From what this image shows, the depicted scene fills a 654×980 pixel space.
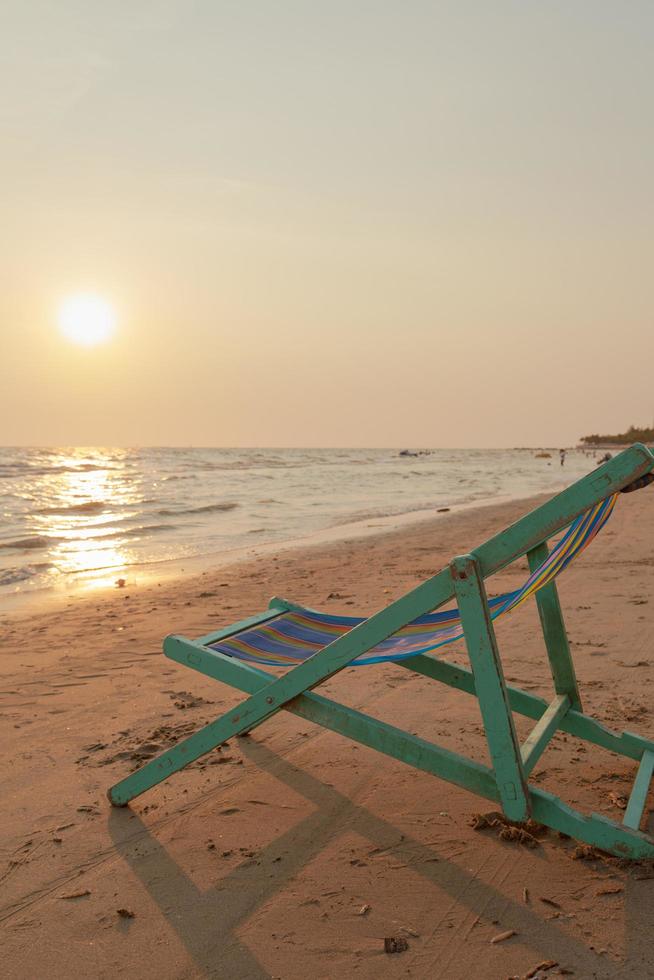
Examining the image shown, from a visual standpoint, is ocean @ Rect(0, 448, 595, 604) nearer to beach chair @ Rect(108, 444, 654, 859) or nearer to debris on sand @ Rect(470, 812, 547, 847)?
beach chair @ Rect(108, 444, 654, 859)

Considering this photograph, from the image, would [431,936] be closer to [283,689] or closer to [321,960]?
[321,960]

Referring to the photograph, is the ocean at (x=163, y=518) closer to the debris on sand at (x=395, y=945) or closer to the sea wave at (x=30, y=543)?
the sea wave at (x=30, y=543)

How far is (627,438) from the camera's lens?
75438 millimetres

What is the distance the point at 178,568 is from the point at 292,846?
695cm

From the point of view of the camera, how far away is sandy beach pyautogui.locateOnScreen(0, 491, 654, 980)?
2.11m

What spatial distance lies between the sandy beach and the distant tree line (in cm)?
5472

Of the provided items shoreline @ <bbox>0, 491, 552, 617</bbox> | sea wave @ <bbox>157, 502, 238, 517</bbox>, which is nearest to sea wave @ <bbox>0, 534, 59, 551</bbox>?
shoreline @ <bbox>0, 491, 552, 617</bbox>

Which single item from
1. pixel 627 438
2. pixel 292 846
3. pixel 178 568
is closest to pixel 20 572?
pixel 178 568

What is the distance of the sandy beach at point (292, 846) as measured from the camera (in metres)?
2.11

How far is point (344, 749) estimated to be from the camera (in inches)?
139

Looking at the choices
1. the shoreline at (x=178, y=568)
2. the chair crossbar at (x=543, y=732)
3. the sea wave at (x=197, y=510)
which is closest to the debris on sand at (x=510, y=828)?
the chair crossbar at (x=543, y=732)

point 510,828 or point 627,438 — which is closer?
point 510,828

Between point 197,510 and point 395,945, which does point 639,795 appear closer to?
point 395,945

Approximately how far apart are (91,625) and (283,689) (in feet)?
13.4
